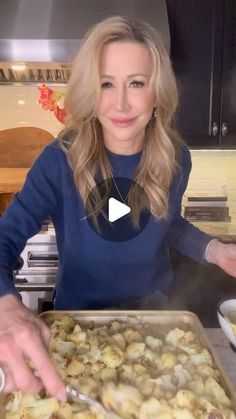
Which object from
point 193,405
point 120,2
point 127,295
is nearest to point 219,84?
point 120,2

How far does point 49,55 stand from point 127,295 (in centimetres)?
124

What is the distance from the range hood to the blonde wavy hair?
0.87m

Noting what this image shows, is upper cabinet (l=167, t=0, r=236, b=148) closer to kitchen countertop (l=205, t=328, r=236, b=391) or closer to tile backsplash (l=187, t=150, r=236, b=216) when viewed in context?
tile backsplash (l=187, t=150, r=236, b=216)

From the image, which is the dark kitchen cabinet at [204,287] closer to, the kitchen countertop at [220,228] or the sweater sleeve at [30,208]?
the kitchen countertop at [220,228]

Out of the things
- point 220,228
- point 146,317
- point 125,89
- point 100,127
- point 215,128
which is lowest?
point 220,228

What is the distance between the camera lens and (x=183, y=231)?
5.14 feet

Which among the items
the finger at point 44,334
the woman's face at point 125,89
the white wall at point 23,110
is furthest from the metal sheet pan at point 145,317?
the white wall at point 23,110

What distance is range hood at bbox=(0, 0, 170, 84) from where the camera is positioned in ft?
7.29

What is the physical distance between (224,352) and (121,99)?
66cm

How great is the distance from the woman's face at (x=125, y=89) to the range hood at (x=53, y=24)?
3.13ft

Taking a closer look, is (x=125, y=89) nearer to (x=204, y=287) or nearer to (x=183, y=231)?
(x=183, y=231)

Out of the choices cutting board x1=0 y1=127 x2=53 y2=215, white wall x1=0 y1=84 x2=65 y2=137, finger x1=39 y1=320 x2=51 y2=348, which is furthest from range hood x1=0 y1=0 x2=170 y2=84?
finger x1=39 y1=320 x2=51 y2=348

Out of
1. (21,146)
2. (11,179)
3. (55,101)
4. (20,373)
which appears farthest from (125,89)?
(21,146)

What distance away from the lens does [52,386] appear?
0.76 metres
